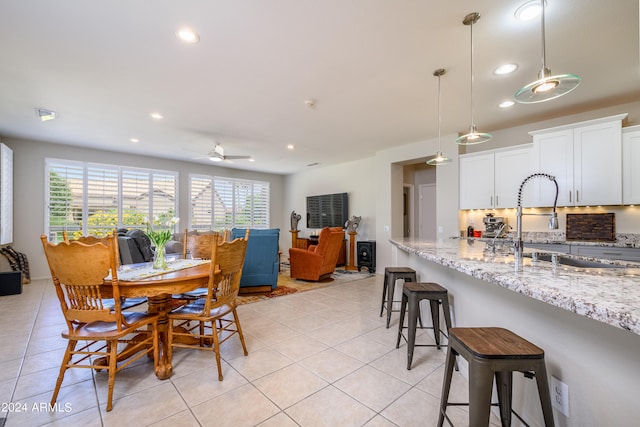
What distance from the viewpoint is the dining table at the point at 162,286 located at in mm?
1928

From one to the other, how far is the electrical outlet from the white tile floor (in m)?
0.61

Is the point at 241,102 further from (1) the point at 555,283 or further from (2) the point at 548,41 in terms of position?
(1) the point at 555,283

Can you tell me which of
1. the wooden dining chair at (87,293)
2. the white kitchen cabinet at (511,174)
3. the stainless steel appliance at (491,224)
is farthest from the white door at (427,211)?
the wooden dining chair at (87,293)

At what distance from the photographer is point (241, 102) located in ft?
11.7

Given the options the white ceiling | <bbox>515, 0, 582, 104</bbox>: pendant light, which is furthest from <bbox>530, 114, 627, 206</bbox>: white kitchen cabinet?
<bbox>515, 0, 582, 104</bbox>: pendant light

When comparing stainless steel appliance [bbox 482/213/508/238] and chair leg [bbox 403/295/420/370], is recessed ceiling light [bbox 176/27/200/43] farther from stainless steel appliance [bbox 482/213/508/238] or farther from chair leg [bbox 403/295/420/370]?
stainless steel appliance [bbox 482/213/508/238]

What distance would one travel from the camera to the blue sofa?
14.4 ft

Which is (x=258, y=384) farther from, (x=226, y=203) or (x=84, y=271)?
A: (x=226, y=203)

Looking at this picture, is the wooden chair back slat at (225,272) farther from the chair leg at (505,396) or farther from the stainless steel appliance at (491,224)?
the stainless steel appliance at (491,224)

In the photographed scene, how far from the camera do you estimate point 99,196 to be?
236 inches

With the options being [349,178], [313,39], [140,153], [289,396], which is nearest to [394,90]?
[313,39]

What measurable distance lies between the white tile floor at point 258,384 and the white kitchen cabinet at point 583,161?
9.75ft

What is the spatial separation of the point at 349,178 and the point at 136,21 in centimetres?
566

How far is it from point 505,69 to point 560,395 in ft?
9.27
